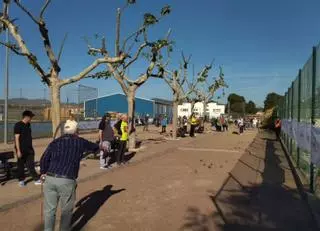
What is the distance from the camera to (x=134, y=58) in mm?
17547

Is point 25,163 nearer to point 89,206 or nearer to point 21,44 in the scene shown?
point 89,206

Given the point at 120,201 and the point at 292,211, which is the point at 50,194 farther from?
the point at 292,211

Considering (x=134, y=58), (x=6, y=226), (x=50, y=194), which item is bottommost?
(x=6, y=226)

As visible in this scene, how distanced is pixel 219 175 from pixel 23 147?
210 inches

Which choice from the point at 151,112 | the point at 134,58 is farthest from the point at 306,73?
the point at 151,112

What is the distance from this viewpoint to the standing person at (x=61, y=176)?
5.50 meters

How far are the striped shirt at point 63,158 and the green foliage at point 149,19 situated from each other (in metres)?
10.7

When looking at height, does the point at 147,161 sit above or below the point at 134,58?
below

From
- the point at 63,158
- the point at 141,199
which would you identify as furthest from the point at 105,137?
the point at 63,158

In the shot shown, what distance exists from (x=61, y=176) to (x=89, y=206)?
99.9 inches

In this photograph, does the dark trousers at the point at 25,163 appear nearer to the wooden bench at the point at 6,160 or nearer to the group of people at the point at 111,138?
the wooden bench at the point at 6,160

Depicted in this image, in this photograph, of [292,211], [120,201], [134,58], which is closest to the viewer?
[292,211]

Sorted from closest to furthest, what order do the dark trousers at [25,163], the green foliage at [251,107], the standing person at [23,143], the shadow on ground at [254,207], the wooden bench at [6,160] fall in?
1. the shadow on ground at [254,207]
2. the standing person at [23,143]
3. the dark trousers at [25,163]
4. the wooden bench at [6,160]
5. the green foliage at [251,107]

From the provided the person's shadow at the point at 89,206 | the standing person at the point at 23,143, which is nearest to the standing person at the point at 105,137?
the person's shadow at the point at 89,206
